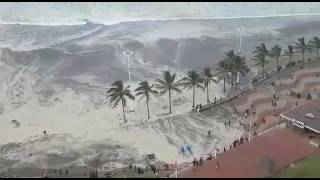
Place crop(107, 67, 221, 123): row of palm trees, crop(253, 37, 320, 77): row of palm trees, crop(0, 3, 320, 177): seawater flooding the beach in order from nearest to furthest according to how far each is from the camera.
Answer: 1. crop(0, 3, 320, 177): seawater flooding the beach
2. crop(107, 67, 221, 123): row of palm trees
3. crop(253, 37, 320, 77): row of palm trees

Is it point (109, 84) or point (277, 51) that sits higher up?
point (277, 51)

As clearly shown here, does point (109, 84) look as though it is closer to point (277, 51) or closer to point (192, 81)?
point (192, 81)

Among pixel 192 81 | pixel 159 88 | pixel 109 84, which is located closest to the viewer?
pixel 192 81

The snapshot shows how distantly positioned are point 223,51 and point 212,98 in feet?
67.5

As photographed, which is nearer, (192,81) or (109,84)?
(192,81)

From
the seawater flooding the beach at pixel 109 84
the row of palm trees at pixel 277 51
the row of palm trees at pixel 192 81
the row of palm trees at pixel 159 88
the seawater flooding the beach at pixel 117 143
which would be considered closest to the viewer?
the seawater flooding the beach at pixel 117 143

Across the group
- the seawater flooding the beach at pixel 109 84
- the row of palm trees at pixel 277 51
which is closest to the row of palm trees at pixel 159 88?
the seawater flooding the beach at pixel 109 84

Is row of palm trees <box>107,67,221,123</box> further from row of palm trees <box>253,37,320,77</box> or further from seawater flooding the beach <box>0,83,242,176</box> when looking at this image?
row of palm trees <box>253,37,320,77</box>

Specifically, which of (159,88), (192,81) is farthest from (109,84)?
(192,81)

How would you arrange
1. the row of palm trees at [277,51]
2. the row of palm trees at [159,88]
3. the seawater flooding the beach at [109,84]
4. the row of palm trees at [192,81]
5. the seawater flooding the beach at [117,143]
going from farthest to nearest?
1. the row of palm trees at [277,51]
2. the row of palm trees at [192,81]
3. the row of palm trees at [159,88]
4. the seawater flooding the beach at [109,84]
5. the seawater flooding the beach at [117,143]

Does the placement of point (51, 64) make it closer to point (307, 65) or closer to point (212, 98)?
point (212, 98)

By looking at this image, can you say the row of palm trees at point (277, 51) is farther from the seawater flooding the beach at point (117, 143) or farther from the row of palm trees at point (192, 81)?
the seawater flooding the beach at point (117, 143)

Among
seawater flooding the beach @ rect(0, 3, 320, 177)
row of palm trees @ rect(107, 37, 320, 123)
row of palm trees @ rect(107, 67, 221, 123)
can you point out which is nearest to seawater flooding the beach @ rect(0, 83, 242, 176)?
seawater flooding the beach @ rect(0, 3, 320, 177)

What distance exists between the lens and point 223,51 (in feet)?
296
